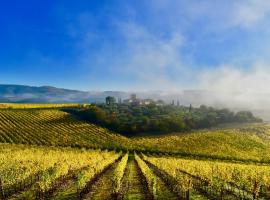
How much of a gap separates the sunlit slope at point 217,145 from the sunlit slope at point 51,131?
12.0 m

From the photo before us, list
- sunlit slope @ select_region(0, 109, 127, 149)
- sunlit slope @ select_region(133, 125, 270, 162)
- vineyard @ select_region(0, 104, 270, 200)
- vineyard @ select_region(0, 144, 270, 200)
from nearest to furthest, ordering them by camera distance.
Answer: vineyard @ select_region(0, 144, 270, 200)
vineyard @ select_region(0, 104, 270, 200)
sunlit slope @ select_region(133, 125, 270, 162)
sunlit slope @ select_region(0, 109, 127, 149)

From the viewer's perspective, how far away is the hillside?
3819 inches

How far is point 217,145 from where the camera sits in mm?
104688

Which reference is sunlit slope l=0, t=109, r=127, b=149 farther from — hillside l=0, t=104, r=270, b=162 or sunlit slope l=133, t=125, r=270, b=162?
sunlit slope l=133, t=125, r=270, b=162

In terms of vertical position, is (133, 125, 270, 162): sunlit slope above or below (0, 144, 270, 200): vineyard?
below

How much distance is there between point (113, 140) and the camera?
11006 cm

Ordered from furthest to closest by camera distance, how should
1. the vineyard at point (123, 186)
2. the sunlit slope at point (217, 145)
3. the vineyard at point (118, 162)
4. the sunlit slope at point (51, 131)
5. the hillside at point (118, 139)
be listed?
the sunlit slope at point (51, 131)
the hillside at point (118, 139)
the sunlit slope at point (217, 145)
the vineyard at point (118, 162)
the vineyard at point (123, 186)

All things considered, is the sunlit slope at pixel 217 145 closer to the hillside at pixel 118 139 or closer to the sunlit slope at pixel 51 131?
the hillside at pixel 118 139

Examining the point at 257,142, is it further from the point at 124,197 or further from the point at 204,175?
the point at 124,197

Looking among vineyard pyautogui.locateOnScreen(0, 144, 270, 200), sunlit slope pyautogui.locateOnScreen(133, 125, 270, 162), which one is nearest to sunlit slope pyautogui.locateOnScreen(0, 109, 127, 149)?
sunlit slope pyautogui.locateOnScreen(133, 125, 270, 162)

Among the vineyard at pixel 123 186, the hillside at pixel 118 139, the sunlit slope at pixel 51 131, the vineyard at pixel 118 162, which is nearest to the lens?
the vineyard at pixel 123 186

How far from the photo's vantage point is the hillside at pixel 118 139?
318 ft

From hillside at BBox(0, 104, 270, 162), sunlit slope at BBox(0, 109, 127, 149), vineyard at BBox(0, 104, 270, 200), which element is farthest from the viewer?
sunlit slope at BBox(0, 109, 127, 149)

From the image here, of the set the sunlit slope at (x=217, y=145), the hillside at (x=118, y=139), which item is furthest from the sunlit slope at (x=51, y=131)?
the sunlit slope at (x=217, y=145)
